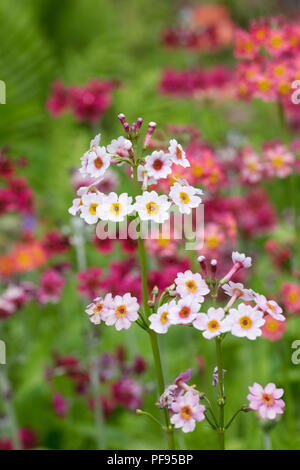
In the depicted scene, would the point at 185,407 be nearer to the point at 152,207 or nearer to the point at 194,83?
the point at 152,207

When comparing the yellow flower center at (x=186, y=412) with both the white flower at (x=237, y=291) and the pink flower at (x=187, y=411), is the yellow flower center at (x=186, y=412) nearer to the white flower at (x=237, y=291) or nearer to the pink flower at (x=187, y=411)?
the pink flower at (x=187, y=411)

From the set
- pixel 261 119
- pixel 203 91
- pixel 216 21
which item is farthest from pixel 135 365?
pixel 216 21

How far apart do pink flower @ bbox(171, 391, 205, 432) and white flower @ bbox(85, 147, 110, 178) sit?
0.97 feet

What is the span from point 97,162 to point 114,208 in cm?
7

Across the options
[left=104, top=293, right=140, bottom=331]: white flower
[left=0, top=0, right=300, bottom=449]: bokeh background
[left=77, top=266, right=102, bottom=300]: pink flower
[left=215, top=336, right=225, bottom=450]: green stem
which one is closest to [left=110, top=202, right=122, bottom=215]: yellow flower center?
[left=104, top=293, right=140, bottom=331]: white flower

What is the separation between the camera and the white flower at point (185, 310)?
0.77 m

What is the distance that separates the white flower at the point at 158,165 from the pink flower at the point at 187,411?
10.8 inches

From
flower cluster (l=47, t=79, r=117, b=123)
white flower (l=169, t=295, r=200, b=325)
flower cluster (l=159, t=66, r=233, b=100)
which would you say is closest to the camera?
white flower (l=169, t=295, r=200, b=325)

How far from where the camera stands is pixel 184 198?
0.83m

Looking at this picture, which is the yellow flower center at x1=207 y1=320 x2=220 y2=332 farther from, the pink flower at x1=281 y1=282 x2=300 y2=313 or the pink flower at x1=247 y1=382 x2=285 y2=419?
the pink flower at x1=281 y1=282 x2=300 y2=313

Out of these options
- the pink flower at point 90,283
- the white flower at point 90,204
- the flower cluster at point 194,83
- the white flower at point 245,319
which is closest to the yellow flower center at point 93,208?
the white flower at point 90,204

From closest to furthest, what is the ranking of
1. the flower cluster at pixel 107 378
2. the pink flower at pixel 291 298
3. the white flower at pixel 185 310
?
the white flower at pixel 185 310 → the pink flower at pixel 291 298 → the flower cluster at pixel 107 378

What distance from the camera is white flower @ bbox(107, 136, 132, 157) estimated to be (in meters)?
0.85

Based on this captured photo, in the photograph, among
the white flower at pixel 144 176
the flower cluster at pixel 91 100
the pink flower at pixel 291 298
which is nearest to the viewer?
the white flower at pixel 144 176
